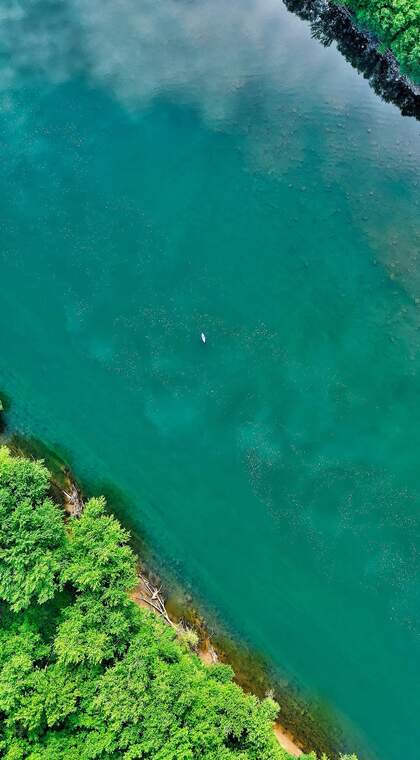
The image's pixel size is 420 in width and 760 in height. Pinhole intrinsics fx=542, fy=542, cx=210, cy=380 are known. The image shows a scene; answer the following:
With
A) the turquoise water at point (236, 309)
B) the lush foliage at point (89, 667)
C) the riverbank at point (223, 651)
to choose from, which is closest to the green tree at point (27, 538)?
the lush foliage at point (89, 667)

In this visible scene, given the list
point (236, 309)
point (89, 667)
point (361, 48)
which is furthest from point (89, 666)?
point (361, 48)

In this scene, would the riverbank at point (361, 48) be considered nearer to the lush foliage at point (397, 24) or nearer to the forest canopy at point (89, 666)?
the lush foliage at point (397, 24)

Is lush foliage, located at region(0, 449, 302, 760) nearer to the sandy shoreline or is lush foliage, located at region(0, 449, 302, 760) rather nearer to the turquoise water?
the sandy shoreline

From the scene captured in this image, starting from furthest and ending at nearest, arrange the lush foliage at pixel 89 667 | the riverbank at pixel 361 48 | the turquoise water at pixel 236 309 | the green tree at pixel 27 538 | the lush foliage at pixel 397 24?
the riverbank at pixel 361 48 < the turquoise water at pixel 236 309 < the lush foliage at pixel 397 24 < the green tree at pixel 27 538 < the lush foliage at pixel 89 667

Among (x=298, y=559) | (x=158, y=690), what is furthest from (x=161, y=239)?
(x=158, y=690)

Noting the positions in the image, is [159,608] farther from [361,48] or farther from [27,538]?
[361,48]

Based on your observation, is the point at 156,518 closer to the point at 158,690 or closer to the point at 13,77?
the point at 158,690
